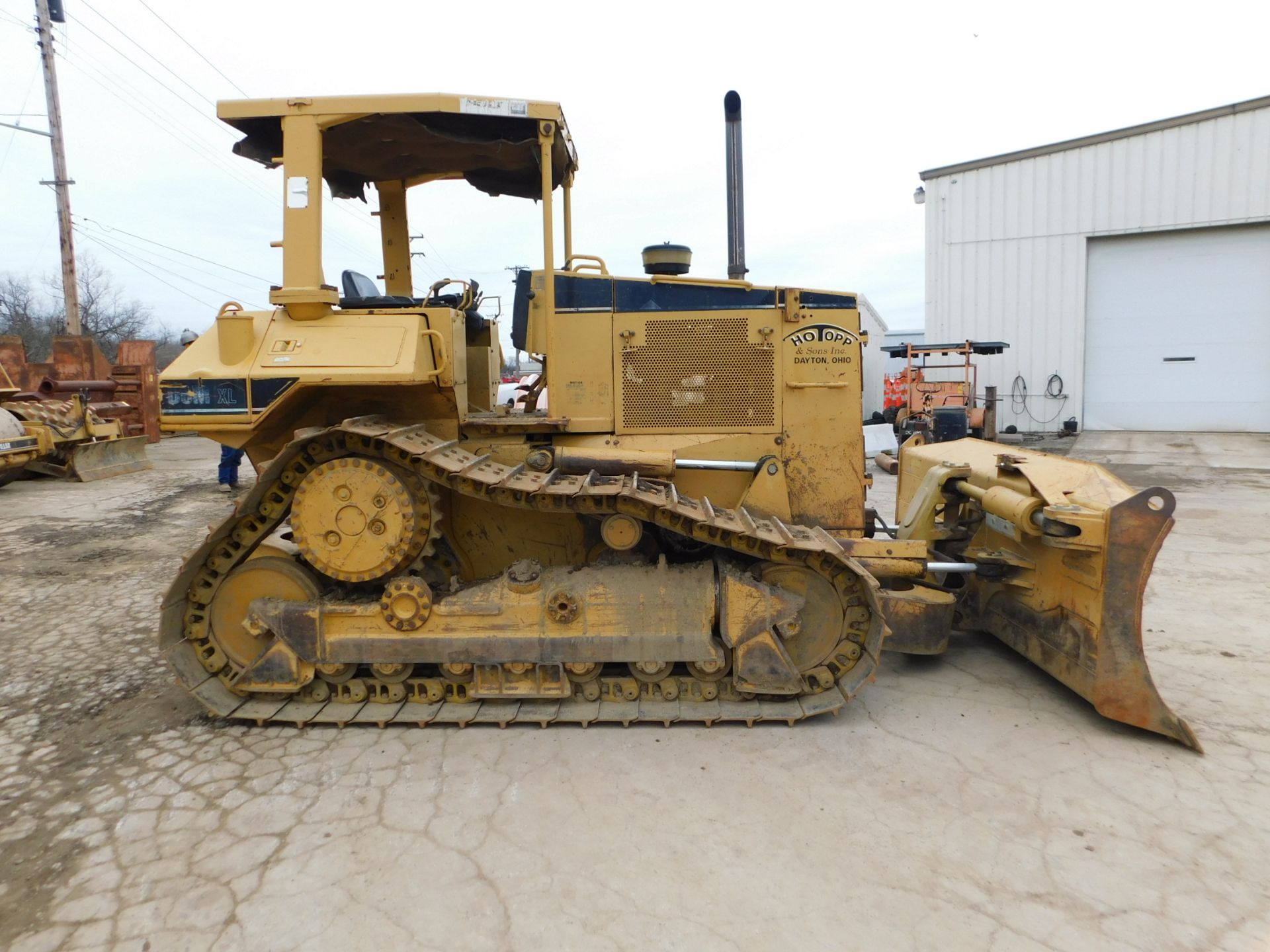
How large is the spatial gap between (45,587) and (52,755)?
151 inches

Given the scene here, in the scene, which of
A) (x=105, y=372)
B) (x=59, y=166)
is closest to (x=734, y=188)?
(x=105, y=372)

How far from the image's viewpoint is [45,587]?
6578mm

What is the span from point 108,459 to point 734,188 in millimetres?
13208

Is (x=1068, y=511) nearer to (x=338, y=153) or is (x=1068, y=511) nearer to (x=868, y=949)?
(x=868, y=949)

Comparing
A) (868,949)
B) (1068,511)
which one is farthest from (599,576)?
(1068,511)

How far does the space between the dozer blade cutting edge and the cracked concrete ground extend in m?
0.24

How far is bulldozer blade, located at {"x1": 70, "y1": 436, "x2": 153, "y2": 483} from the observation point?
41.4 ft

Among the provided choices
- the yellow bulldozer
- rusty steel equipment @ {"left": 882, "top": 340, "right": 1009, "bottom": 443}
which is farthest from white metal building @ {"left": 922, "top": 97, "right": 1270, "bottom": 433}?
the yellow bulldozer

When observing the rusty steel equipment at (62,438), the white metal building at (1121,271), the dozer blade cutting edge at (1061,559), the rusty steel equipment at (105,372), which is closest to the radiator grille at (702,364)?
the dozer blade cutting edge at (1061,559)

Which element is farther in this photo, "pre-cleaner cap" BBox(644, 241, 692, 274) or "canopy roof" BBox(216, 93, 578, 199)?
"pre-cleaner cap" BBox(644, 241, 692, 274)

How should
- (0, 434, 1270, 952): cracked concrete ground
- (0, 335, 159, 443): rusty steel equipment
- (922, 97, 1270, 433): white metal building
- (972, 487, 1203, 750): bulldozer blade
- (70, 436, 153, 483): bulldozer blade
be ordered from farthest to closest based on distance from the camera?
(922, 97, 1270, 433): white metal building → (0, 335, 159, 443): rusty steel equipment → (70, 436, 153, 483): bulldozer blade → (972, 487, 1203, 750): bulldozer blade → (0, 434, 1270, 952): cracked concrete ground

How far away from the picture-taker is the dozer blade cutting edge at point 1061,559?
3.62 meters

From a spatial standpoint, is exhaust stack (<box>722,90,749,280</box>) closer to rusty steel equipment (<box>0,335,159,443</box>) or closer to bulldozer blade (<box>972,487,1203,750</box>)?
bulldozer blade (<box>972,487,1203,750</box>)

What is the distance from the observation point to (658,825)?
9.86 feet
